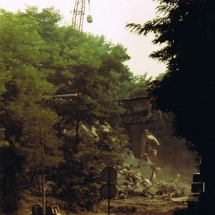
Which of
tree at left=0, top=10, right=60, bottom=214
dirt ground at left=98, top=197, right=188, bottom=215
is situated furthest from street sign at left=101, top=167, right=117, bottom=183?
dirt ground at left=98, top=197, right=188, bottom=215

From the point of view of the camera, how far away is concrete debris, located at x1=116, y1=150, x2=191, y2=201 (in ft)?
142

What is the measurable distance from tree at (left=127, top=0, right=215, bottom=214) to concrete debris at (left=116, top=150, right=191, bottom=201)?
2308cm

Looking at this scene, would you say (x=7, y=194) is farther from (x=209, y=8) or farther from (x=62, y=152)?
(x=209, y=8)

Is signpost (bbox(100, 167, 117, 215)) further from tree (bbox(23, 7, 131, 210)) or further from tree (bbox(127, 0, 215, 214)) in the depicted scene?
tree (bbox(23, 7, 131, 210))

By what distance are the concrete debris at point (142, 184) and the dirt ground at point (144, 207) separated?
2178 millimetres

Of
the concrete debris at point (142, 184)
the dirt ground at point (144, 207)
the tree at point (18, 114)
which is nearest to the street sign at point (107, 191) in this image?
the tree at point (18, 114)

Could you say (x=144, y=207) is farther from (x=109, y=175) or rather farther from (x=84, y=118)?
(x=109, y=175)

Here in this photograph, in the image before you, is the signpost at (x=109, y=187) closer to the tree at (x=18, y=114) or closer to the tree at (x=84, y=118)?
the tree at (x=18, y=114)

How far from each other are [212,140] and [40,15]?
114 ft

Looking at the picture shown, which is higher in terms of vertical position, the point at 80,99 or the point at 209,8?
the point at 209,8

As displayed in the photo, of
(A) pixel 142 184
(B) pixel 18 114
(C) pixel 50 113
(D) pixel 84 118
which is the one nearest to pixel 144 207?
(D) pixel 84 118

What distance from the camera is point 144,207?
3588 centimetres

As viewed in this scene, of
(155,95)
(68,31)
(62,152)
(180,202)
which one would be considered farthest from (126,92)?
(155,95)

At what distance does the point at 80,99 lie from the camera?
3325 cm
